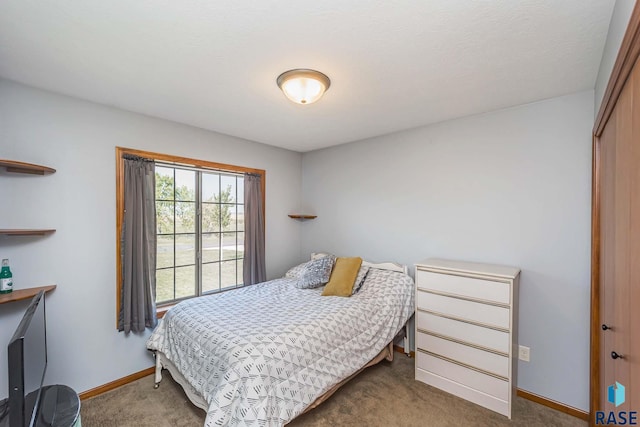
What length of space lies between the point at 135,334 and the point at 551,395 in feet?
11.6

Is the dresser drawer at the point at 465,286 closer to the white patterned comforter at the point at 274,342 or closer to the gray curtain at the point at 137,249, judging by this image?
the white patterned comforter at the point at 274,342

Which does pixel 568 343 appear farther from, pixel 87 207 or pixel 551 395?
pixel 87 207

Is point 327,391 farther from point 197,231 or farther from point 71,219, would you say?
point 71,219

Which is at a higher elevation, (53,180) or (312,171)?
(312,171)

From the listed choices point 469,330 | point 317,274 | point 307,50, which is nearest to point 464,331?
point 469,330

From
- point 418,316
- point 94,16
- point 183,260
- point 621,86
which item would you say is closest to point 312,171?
point 183,260

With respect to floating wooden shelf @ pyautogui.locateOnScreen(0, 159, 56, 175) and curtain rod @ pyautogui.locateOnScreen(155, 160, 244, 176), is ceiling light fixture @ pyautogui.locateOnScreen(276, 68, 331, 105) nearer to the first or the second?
curtain rod @ pyautogui.locateOnScreen(155, 160, 244, 176)

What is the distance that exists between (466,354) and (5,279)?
3.41 meters

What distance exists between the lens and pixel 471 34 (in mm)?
1442

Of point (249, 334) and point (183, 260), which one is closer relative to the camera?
point (249, 334)

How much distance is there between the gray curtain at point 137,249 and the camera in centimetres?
244

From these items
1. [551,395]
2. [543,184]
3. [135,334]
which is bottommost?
[551,395]

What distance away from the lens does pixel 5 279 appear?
1.92 m

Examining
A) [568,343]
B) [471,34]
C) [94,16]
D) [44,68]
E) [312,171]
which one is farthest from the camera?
[312,171]
